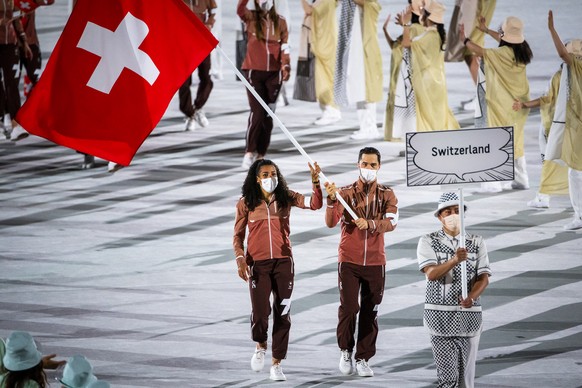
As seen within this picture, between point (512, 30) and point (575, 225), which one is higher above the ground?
point (512, 30)

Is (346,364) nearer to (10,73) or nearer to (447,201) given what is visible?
(447,201)

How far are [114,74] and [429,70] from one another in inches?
296

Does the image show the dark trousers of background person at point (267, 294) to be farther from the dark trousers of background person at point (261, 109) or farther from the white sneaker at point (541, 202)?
the dark trousers of background person at point (261, 109)

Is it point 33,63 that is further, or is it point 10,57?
point 33,63

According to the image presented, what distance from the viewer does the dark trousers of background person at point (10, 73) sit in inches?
742

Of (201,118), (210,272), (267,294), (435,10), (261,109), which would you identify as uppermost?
(435,10)

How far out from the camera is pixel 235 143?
60.9 ft

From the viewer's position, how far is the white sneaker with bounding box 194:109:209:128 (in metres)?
19.8

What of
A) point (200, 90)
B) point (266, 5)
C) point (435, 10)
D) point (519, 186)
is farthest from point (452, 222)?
point (200, 90)

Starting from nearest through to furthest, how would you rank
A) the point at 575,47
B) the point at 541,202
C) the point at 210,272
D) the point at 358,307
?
the point at 358,307 → the point at 210,272 → the point at 575,47 → the point at 541,202

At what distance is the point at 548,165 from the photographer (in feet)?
47.8

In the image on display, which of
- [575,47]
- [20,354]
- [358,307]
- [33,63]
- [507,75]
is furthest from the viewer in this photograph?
[33,63]

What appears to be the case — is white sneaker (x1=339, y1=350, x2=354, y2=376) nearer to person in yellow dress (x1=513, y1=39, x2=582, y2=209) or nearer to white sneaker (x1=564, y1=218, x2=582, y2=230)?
white sneaker (x1=564, y1=218, x2=582, y2=230)

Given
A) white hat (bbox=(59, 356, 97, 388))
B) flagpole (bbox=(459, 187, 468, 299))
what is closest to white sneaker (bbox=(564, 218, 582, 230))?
flagpole (bbox=(459, 187, 468, 299))
